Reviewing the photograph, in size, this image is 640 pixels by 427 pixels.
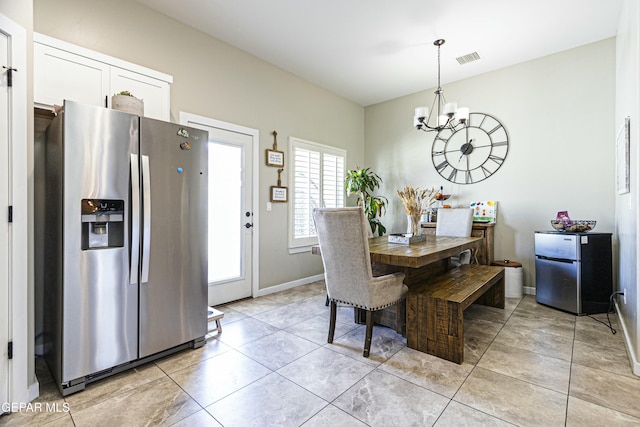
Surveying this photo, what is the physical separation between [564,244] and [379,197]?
9.20ft

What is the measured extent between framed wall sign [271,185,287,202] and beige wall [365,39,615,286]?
235 centimetres

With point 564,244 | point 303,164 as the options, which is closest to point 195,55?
point 303,164

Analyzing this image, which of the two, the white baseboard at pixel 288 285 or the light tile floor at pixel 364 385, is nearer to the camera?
the light tile floor at pixel 364 385

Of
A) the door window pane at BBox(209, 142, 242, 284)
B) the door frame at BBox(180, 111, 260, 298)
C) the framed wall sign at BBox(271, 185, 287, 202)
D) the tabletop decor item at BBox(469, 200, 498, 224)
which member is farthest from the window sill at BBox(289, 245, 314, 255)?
the tabletop decor item at BBox(469, 200, 498, 224)

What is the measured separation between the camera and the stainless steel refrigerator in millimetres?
1800

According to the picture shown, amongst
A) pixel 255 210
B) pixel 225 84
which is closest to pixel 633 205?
pixel 255 210

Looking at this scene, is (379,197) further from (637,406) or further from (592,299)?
(637,406)

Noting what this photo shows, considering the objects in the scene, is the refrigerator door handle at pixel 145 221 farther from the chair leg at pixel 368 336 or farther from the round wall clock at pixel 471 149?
the round wall clock at pixel 471 149

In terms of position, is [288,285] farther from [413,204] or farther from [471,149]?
[471,149]

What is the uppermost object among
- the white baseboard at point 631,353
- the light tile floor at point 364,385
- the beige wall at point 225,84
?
the beige wall at point 225,84

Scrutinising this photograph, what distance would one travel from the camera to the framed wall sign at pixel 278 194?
13.0 feet

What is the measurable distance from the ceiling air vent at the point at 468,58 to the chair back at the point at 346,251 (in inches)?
118

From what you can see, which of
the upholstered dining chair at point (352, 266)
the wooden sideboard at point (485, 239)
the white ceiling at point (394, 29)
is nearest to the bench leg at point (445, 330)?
the upholstered dining chair at point (352, 266)

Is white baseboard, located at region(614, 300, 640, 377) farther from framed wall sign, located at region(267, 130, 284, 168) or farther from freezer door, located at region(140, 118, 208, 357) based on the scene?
framed wall sign, located at region(267, 130, 284, 168)
